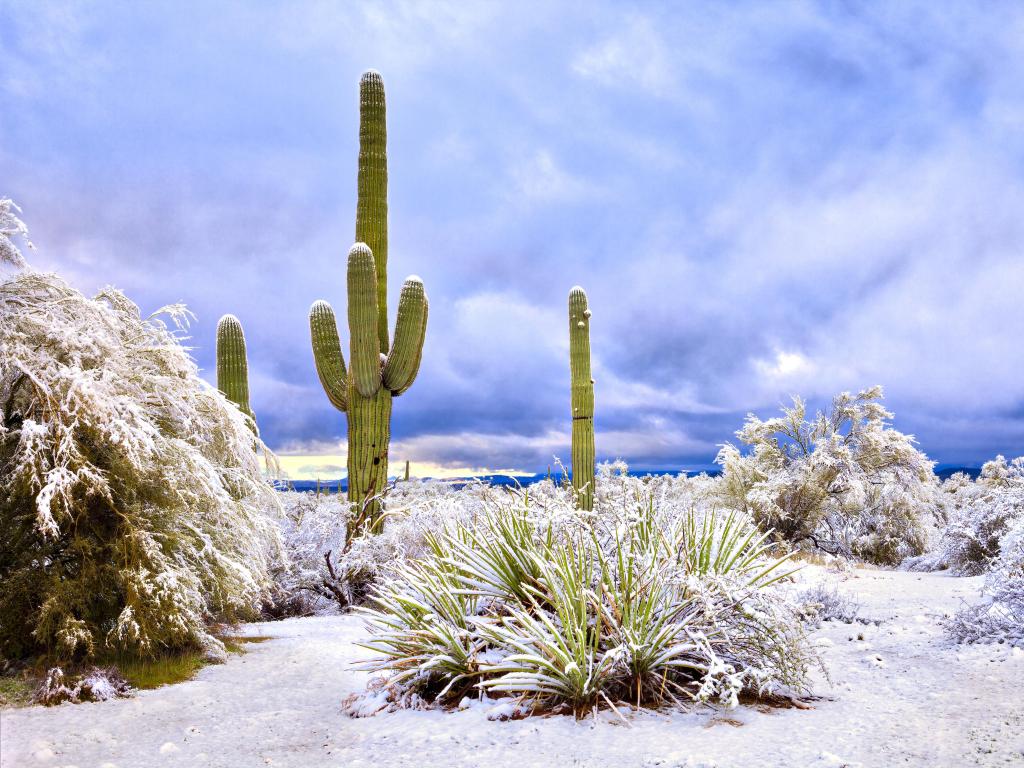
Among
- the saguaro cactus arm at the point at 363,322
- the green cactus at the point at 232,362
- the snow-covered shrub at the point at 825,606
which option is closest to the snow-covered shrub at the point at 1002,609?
the snow-covered shrub at the point at 825,606

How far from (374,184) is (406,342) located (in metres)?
2.94

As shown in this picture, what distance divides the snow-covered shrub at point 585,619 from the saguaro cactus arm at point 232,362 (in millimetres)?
6613

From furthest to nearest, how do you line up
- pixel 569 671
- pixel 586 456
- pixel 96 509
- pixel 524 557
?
1. pixel 586 456
2. pixel 96 509
3. pixel 524 557
4. pixel 569 671

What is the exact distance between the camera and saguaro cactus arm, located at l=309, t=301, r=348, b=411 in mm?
12500

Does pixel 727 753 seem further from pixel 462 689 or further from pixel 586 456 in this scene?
pixel 586 456

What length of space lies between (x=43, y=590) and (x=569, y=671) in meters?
4.01

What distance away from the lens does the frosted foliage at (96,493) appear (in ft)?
18.8

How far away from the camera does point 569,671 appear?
4473 millimetres

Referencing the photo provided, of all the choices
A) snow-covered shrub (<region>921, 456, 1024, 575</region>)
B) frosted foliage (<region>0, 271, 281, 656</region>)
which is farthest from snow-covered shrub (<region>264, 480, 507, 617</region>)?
snow-covered shrub (<region>921, 456, 1024, 575</region>)

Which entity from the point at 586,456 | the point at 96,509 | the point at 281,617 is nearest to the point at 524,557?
the point at 96,509

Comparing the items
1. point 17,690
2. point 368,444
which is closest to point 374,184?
point 368,444

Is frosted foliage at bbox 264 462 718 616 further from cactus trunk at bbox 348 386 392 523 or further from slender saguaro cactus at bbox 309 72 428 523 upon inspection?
slender saguaro cactus at bbox 309 72 428 523

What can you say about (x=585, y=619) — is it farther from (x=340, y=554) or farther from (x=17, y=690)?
(x=340, y=554)

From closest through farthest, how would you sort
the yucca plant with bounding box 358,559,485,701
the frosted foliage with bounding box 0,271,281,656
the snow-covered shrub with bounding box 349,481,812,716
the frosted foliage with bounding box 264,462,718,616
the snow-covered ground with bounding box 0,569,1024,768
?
the snow-covered ground with bounding box 0,569,1024,768 → the snow-covered shrub with bounding box 349,481,812,716 → the yucca plant with bounding box 358,559,485,701 → the frosted foliage with bounding box 0,271,281,656 → the frosted foliage with bounding box 264,462,718,616
